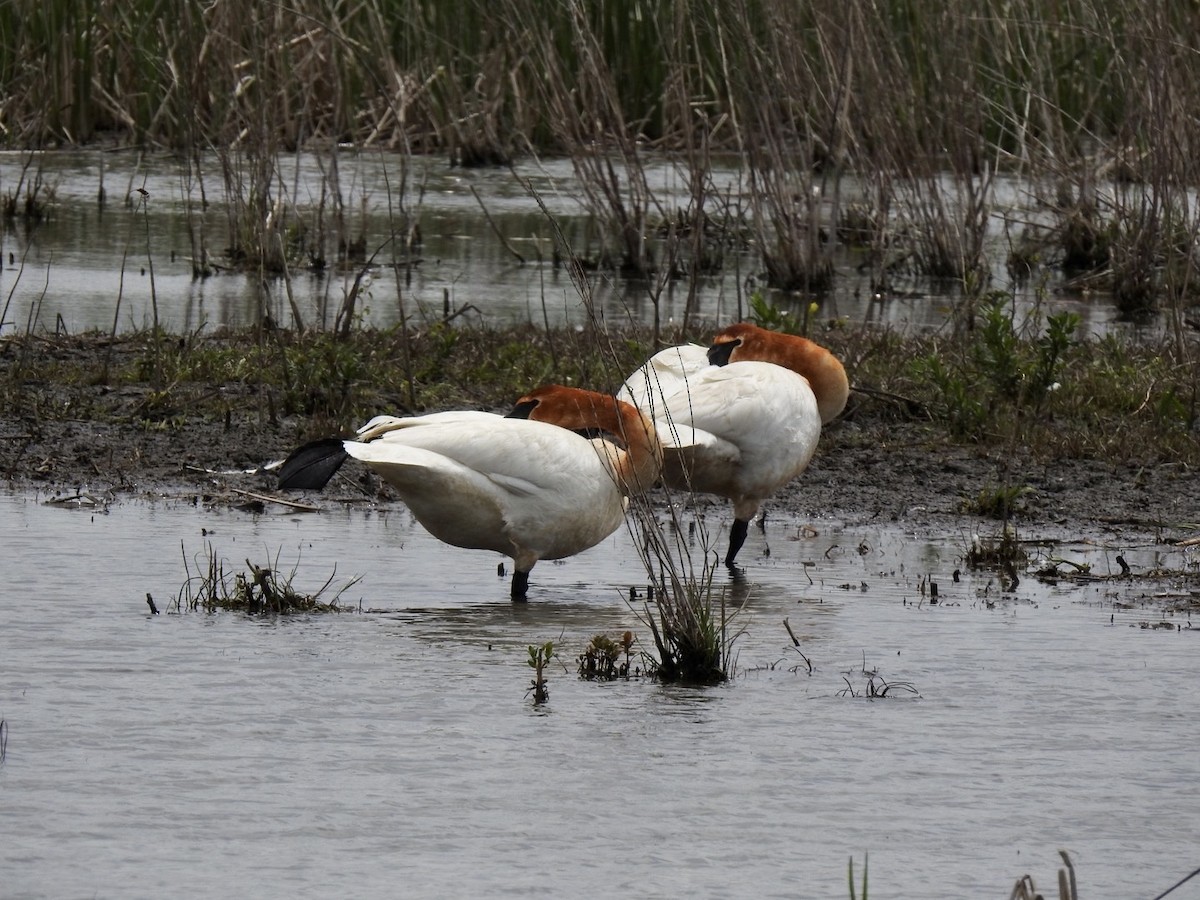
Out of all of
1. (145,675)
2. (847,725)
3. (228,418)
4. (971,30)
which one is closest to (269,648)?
(145,675)

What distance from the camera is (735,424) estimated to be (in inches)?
271

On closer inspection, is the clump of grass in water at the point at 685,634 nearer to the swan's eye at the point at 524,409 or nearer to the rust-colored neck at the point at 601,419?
the rust-colored neck at the point at 601,419

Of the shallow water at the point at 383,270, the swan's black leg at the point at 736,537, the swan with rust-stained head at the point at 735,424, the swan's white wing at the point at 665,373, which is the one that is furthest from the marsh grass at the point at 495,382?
→ the swan's black leg at the point at 736,537

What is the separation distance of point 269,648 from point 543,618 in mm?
925

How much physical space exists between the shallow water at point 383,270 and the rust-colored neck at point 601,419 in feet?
10.4

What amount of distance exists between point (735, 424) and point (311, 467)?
1.64 metres

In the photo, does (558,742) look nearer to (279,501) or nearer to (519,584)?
(519,584)

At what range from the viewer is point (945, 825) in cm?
426

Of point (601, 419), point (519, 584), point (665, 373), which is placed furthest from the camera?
point (665, 373)

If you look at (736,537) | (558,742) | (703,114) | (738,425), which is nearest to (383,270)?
(703,114)

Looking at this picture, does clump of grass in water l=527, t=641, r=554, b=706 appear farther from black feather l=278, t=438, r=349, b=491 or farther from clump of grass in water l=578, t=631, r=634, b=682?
black feather l=278, t=438, r=349, b=491

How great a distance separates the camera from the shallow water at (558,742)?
396 centimetres

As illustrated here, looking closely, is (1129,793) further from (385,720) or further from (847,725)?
(385,720)

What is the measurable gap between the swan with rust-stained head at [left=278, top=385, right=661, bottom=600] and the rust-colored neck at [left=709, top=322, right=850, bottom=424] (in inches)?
52.2
